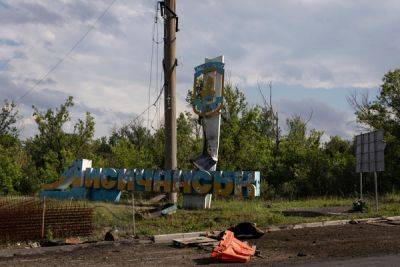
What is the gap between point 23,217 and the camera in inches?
582

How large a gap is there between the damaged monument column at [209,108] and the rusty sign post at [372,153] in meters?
5.89

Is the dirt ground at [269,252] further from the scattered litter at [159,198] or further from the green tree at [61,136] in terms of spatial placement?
the green tree at [61,136]

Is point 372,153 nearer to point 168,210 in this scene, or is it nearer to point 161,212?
point 168,210

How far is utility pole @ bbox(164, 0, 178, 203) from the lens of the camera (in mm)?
22688

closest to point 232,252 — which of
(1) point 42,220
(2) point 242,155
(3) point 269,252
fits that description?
(3) point 269,252

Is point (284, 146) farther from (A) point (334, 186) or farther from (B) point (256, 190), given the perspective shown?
(B) point (256, 190)

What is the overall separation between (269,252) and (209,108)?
1070 cm

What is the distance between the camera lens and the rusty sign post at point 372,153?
69.0 feet

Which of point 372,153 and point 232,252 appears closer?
point 232,252

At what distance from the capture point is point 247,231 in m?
14.9

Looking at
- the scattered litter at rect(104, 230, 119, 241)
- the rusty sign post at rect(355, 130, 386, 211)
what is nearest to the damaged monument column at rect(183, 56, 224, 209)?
the rusty sign post at rect(355, 130, 386, 211)

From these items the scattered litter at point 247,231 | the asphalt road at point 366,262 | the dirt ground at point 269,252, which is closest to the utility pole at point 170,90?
the scattered litter at point 247,231

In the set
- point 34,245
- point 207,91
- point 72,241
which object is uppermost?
point 207,91

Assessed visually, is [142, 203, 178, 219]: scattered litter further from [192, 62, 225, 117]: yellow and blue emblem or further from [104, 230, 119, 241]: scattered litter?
[192, 62, 225, 117]: yellow and blue emblem
